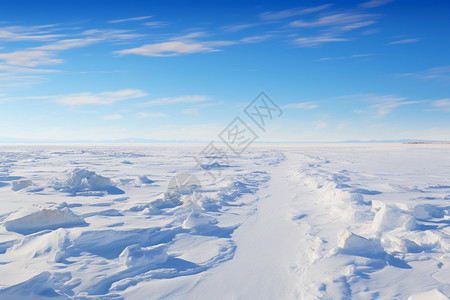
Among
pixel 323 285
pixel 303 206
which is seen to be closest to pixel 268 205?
pixel 303 206

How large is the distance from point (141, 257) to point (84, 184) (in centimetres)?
564

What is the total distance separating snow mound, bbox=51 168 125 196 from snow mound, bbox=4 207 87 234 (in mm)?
3254

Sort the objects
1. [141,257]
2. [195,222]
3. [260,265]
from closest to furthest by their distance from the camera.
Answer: [141,257] < [260,265] < [195,222]

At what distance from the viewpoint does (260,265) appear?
371cm

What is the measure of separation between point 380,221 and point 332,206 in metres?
1.64

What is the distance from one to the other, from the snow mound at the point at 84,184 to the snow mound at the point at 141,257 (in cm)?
482

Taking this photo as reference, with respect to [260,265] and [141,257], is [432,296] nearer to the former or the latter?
[260,265]

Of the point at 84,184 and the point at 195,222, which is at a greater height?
the point at 84,184

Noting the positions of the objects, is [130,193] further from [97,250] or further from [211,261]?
[211,261]

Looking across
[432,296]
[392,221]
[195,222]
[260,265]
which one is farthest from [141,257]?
[392,221]

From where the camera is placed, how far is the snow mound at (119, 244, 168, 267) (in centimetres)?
354

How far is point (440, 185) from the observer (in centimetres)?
955

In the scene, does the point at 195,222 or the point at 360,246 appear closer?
the point at 360,246

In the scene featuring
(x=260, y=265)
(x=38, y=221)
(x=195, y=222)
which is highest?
(x=38, y=221)
